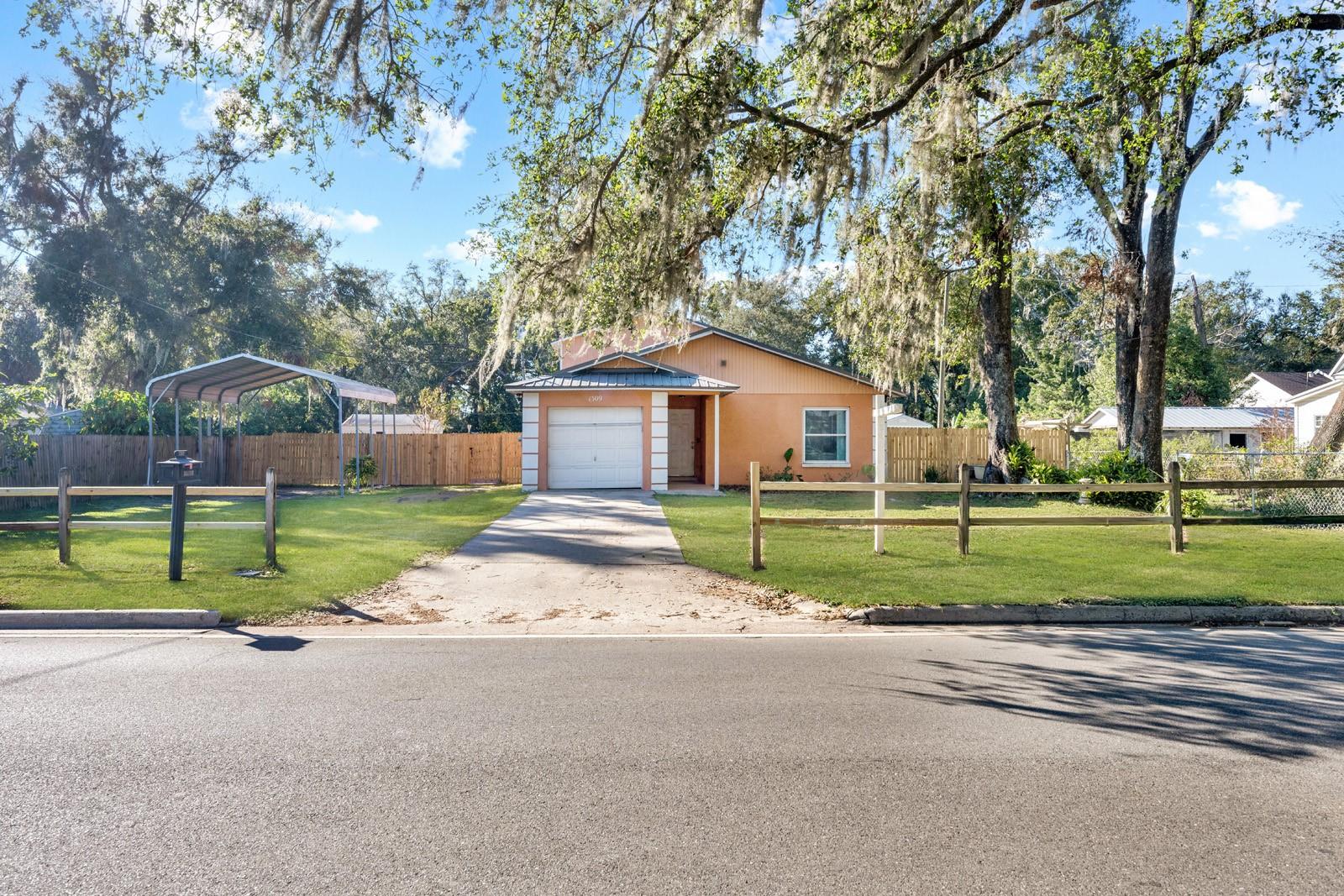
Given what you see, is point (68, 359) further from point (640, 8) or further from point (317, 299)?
point (640, 8)

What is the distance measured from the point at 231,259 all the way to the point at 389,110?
84.5 feet

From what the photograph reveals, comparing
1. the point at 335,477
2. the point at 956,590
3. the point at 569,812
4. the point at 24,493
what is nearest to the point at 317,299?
the point at 335,477

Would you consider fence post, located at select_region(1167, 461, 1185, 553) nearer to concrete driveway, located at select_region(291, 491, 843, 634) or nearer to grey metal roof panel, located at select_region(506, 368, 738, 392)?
concrete driveway, located at select_region(291, 491, 843, 634)

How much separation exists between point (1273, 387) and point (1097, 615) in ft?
145

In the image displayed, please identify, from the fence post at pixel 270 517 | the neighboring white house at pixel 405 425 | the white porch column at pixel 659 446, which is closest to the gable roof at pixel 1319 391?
the white porch column at pixel 659 446

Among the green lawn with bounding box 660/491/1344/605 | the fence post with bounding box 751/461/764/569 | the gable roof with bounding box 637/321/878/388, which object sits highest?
the gable roof with bounding box 637/321/878/388

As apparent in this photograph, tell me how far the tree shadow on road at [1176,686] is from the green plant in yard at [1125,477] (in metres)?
10.4

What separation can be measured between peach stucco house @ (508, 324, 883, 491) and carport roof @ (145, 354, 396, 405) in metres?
4.44

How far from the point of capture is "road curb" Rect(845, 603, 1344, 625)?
7.05 m

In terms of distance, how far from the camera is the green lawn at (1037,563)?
25.3 feet

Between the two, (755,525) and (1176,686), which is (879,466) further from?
(1176,686)

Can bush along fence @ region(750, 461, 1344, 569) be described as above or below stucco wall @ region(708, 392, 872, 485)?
below

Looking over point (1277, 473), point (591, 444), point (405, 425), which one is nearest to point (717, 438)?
point (591, 444)

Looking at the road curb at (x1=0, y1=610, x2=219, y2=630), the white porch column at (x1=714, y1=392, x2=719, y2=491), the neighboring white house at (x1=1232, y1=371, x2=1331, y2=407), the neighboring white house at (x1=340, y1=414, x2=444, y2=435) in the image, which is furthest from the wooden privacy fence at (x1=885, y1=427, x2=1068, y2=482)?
the neighboring white house at (x1=1232, y1=371, x2=1331, y2=407)
